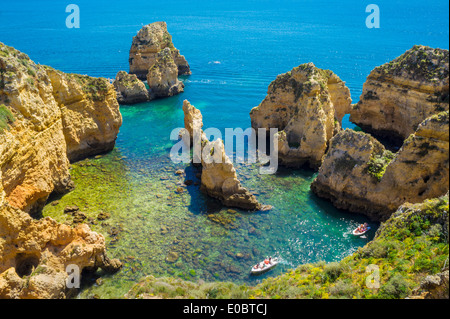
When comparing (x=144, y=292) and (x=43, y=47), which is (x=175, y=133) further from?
(x=43, y=47)

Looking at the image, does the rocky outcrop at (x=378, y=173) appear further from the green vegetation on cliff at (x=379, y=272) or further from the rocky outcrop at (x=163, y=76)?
the rocky outcrop at (x=163, y=76)

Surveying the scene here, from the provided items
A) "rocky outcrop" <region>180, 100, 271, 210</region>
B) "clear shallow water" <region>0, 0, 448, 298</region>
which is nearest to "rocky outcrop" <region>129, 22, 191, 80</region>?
"clear shallow water" <region>0, 0, 448, 298</region>

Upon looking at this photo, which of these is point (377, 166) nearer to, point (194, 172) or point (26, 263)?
point (194, 172)

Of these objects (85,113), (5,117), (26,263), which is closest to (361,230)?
(26,263)

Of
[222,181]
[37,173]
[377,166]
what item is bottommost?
[222,181]

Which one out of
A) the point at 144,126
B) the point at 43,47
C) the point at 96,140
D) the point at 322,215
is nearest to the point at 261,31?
the point at 43,47

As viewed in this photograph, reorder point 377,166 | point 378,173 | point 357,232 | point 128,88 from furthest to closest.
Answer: point 128,88, point 377,166, point 378,173, point 357,232

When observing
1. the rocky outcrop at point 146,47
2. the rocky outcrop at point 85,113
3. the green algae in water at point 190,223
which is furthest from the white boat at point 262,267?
the rocky outcrop at point 146,47
